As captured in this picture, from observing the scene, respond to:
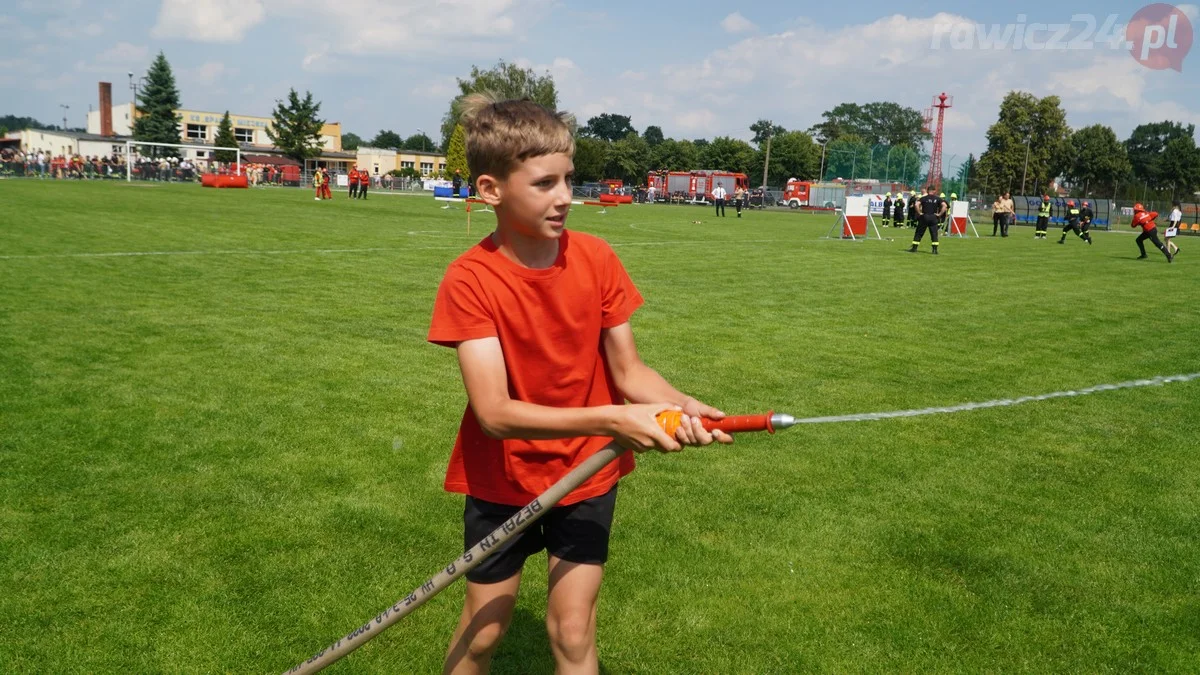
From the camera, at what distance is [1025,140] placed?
103 meters

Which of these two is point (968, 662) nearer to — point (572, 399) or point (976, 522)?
point (976, 522)

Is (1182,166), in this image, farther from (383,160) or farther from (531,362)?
(531,362)

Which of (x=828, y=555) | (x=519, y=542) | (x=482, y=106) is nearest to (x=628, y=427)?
(x=519, y=542)

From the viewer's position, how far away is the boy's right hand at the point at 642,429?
260 centimetres

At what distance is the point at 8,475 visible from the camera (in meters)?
6.14

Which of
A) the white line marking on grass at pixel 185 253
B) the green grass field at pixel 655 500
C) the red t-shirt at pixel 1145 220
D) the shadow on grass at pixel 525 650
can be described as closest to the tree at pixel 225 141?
the white line marking on grass at pixel 185 253

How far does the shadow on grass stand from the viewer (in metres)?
4.17

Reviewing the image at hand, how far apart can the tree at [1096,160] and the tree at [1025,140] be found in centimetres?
785

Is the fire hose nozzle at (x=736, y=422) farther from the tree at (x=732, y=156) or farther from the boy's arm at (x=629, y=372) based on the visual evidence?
Answer: the tree at (x=732, y=156)

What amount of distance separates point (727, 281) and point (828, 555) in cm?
1345

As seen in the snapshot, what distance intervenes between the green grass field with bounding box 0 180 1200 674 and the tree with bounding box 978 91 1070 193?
98966mm

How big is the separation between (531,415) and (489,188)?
831mm

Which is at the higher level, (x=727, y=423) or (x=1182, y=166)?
(x=1182, y=166)

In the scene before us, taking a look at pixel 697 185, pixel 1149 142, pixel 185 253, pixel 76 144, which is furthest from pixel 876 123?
pixel 185 253
